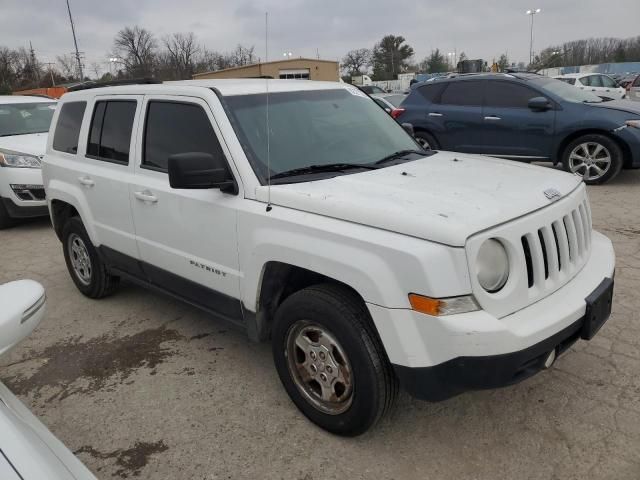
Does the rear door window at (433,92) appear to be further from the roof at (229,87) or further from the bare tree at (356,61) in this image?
the bare tree at (356,61)

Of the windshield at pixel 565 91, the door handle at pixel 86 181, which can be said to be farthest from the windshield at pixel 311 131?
the windshield at pixel 565 91

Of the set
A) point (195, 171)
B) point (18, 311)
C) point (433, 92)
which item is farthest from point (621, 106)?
point (18, 311)

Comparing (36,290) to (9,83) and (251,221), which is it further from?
(9,83)

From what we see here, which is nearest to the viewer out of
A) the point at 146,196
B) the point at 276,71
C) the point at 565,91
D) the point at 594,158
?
the point at 146,196

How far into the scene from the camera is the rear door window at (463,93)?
9.02 metres

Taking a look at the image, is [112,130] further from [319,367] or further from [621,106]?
[621,106]

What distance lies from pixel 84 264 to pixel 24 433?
11.3 feet

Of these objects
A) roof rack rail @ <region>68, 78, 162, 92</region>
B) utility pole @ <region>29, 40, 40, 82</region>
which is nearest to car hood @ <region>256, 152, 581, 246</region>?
roof rack rail @ <region>68, 78, 162, 92</region>

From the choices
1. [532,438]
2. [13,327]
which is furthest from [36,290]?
[532,438]

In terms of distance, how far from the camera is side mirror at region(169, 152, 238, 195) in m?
2.76

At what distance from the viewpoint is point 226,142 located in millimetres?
3066

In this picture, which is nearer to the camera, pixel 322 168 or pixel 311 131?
pixel 322 168

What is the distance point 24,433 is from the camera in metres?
1.66

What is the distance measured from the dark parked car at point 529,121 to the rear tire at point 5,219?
670cm
